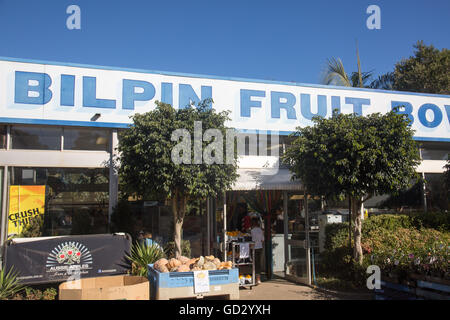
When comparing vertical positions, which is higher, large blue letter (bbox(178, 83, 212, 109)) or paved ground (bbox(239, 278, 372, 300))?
large blue letter (bbox(178, 83, 212, 109))

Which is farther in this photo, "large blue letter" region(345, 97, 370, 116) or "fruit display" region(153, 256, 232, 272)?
"large blue letter" region(345, 97, 370, 116)

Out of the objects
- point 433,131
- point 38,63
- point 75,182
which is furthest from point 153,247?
point 433,131

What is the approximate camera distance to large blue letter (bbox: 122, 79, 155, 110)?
10.8 metres

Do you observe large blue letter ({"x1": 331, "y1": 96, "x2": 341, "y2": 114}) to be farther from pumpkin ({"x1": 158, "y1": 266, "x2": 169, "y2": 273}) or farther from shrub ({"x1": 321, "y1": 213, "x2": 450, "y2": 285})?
pumpkin ({"x1": 158, "y1": 266, "x2": 169, "y2": 273})

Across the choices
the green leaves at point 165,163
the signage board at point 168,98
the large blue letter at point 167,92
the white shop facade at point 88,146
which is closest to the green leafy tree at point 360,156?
the white shop facade at point 88,146

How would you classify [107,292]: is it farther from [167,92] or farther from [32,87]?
[167,92]

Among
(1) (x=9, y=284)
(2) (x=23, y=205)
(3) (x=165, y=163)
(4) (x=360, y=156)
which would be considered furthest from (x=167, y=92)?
(1) (x=9, y=284)

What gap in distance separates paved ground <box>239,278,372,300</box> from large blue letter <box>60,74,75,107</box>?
677 centimetres

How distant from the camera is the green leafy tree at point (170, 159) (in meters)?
7.84

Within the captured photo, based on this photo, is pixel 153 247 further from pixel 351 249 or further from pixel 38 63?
pixel 38 63

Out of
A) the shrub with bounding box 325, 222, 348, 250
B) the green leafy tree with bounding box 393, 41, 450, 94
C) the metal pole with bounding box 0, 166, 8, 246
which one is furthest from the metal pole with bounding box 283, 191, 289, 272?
the green leafy tree with bounding box 393, 41, 450, 94

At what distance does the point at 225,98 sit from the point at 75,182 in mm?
5099
